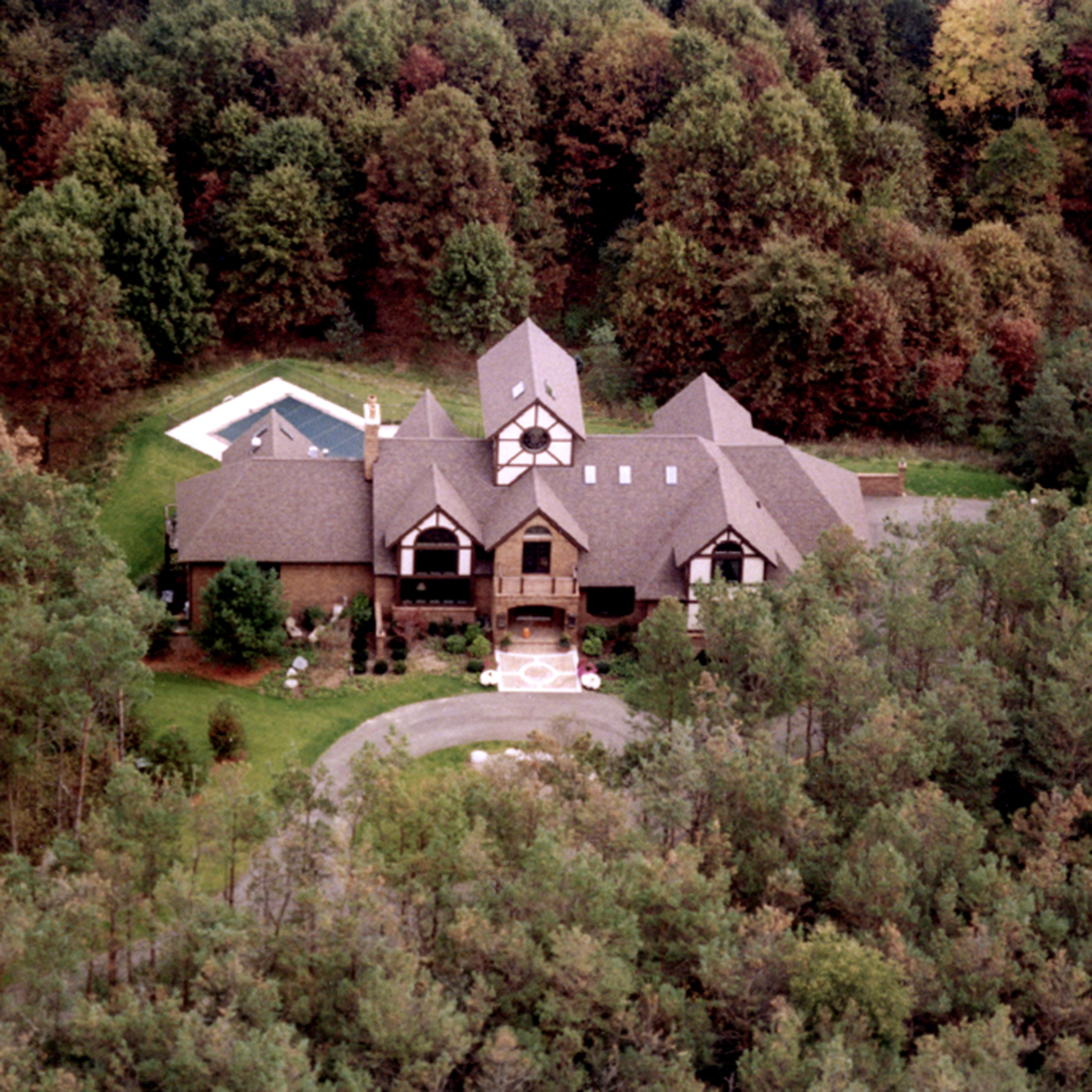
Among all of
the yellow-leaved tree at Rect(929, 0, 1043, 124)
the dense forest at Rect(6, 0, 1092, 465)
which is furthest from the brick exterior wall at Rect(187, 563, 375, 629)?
the yellow-leaved tree at Rect(929, 0, 1043, 124)

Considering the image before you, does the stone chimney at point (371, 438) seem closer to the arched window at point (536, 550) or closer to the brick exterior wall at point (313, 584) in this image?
the brick exterior wall at point (313, 584)

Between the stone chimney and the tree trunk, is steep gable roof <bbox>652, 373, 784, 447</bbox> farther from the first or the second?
the tree trunk

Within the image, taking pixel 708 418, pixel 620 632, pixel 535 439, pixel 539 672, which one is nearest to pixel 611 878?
pixel 539 672

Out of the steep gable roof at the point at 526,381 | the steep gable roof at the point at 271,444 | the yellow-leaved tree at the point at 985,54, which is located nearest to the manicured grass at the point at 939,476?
the steep gable roof at the point at 526,381

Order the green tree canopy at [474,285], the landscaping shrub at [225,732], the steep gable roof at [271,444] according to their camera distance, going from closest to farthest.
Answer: the landscaping shrub at [225,732] → the steep gable roof at [271,444] → the green tree canopy at [474,285]

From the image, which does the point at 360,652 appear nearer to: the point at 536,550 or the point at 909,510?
the point at 536,550
